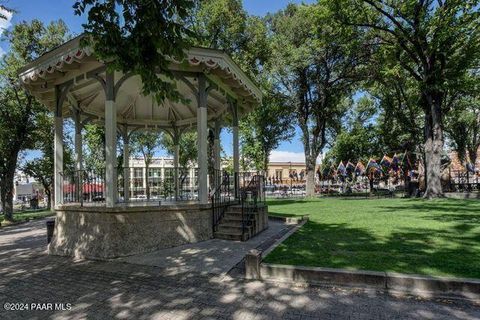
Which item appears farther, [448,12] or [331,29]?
[331,29]

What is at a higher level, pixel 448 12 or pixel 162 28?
pixel 448 12

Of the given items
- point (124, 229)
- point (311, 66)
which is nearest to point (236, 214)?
point (124, 229)

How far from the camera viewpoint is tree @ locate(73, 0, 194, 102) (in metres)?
4.65

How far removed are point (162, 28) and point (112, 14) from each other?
2.71ft

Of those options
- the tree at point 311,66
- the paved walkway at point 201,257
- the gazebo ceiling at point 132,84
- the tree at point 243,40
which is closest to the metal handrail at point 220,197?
the paved walkway at point 201,257

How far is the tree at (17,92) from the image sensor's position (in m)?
20.7

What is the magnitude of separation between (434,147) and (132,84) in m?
18.1

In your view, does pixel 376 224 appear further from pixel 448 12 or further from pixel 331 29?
pixel 331 29

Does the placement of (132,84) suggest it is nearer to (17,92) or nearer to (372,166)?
(17,92)

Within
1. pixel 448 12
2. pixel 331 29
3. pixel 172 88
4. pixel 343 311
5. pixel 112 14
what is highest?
pixel 331 29

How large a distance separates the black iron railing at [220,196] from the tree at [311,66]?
16.0 m

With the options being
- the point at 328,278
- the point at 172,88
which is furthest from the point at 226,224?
the point at 172,88

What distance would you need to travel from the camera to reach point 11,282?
5754mm

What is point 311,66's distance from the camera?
2655 centimetres
